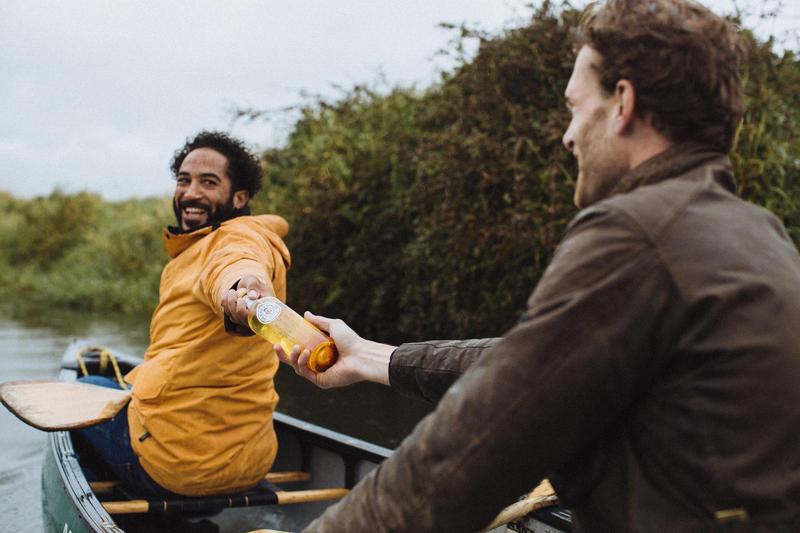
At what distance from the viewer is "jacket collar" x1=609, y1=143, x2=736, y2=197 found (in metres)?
1.24

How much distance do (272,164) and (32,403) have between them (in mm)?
7386

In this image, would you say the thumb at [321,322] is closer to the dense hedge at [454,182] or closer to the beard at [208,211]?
the beard at [208,211]

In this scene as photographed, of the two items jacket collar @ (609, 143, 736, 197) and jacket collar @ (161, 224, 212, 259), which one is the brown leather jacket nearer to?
jacket collar @ (609, 143, 736, 197)

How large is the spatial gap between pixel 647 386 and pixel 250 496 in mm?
2326

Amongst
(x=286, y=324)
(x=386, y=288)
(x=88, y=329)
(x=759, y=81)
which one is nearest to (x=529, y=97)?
(x=759, y=81)

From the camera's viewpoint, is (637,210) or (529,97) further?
(529,97)

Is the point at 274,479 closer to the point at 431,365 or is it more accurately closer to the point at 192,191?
the point at 192,191

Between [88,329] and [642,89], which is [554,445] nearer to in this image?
[642,89]

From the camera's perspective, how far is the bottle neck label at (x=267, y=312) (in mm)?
2051

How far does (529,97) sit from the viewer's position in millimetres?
6281

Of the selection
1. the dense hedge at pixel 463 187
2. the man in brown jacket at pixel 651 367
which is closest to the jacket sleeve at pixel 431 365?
the man in brown jacket at pixel 651 367

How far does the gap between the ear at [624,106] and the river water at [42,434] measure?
428 cm

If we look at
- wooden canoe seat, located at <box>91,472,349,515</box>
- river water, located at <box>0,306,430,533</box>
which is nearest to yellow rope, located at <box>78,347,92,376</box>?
river water, located at <box>0,306,430,533</box>

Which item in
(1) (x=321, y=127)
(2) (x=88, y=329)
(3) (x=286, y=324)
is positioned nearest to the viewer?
(3) (x=286, y=324)
